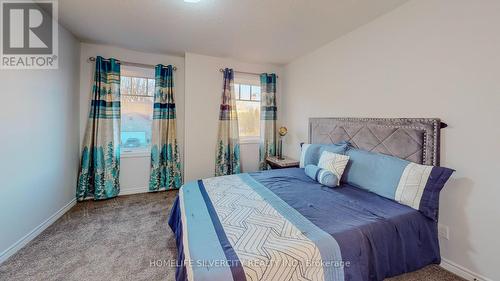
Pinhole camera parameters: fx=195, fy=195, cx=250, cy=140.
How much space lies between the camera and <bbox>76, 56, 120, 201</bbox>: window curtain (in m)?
3.02

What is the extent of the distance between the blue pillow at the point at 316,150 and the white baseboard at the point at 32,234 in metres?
3.25

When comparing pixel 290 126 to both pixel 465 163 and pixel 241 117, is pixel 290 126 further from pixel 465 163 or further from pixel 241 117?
pixel 465 163

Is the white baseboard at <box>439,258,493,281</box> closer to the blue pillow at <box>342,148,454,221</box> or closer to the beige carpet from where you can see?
the beige carpet

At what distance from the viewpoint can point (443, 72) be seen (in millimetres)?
1722

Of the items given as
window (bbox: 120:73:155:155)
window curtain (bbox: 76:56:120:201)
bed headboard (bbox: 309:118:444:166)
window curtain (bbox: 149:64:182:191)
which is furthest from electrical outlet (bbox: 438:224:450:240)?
window curtain (bbox: 76:56:120:201)

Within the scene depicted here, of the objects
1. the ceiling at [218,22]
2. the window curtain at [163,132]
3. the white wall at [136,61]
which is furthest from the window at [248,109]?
the window curtain at [163,132]

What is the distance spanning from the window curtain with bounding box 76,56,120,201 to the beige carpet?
0.44 meters

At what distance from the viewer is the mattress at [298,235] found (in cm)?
108

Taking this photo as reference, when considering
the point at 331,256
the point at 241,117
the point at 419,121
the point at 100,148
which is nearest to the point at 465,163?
the point at 419,121

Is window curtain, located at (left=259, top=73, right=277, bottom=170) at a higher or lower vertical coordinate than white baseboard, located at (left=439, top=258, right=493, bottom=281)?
higher

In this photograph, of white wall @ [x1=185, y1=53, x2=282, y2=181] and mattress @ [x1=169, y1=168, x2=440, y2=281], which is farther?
white wall @ [x1=185, y1=53, x2=282, y2=181]

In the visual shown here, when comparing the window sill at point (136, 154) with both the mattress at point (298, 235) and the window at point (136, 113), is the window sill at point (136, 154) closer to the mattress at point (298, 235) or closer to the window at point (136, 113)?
the window at point (136, 113)

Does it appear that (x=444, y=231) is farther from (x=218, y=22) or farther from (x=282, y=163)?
(x=218, y=22)

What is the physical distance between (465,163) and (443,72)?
31.5 inches
